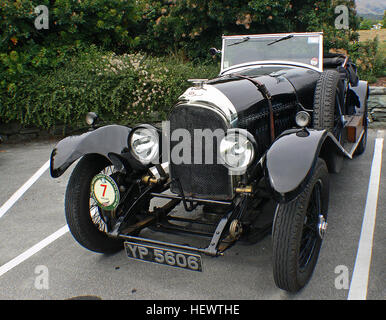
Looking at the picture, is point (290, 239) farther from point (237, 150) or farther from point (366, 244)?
point (366, 244)

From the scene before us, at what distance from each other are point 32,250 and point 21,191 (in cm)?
163

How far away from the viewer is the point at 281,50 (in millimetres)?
4121

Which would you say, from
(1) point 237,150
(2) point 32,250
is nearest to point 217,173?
(1) point 237,150

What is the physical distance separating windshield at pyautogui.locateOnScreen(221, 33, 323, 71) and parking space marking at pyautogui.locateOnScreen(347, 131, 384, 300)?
1.43 meters

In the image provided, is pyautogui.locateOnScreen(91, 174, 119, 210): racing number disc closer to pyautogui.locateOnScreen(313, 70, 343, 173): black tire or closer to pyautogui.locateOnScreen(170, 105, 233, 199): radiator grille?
pyautogui.locateOnScreen(170, 105, 233, 199): radiator grille

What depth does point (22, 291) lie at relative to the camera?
2.63 metres

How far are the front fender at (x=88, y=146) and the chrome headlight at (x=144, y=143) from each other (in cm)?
13

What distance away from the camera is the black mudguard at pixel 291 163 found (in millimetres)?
2137

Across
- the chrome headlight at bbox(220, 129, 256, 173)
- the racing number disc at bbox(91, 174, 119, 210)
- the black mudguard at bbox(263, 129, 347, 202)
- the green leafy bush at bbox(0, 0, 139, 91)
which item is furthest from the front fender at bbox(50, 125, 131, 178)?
the green leafy bush at bbox(0, 0, 139, 91)

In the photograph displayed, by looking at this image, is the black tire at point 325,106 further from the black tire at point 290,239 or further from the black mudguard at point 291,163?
the black tire at point 290,239

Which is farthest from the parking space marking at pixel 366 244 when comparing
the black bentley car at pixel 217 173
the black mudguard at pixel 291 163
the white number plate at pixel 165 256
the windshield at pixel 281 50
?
the windshield at pixel 281 50

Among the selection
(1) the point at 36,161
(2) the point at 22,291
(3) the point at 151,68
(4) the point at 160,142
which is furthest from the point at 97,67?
(2) the point at 22,291

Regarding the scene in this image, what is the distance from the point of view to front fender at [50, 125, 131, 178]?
2.83m
